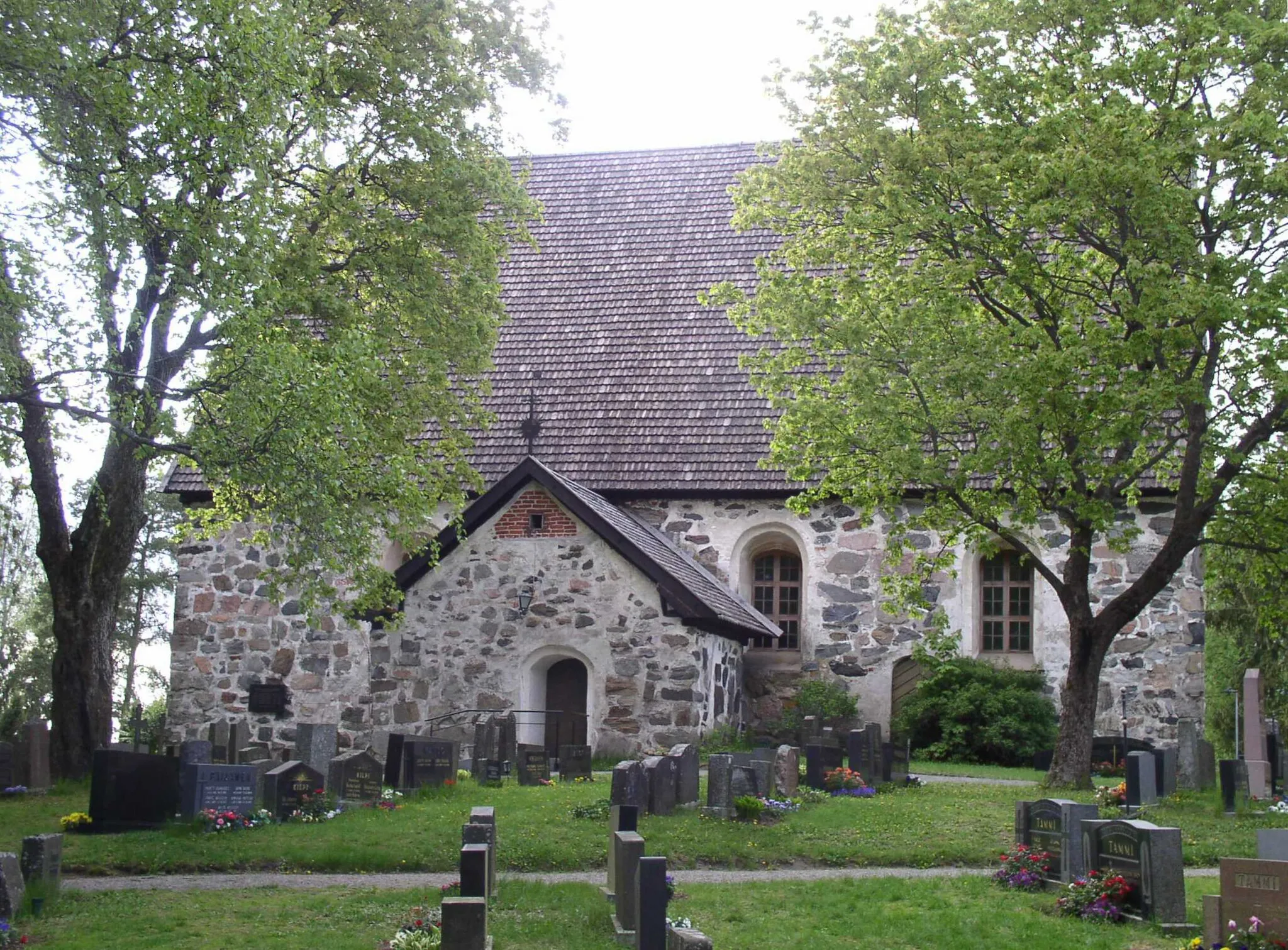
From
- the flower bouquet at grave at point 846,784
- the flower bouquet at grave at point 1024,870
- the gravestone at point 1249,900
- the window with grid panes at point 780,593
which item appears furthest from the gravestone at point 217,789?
the window with grid panes at point 780,593

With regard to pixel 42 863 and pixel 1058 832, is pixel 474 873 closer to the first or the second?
pixel 42 863

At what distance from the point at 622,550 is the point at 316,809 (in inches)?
229

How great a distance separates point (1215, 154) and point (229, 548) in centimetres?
1437

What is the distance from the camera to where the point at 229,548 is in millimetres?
20406

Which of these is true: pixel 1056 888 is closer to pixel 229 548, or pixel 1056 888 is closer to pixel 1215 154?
pixel 1215 154

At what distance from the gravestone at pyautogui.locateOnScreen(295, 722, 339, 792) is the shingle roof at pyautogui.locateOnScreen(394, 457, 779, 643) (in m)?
2.84

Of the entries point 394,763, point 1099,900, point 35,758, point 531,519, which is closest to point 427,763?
point 394,763

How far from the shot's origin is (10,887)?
8.16 metres

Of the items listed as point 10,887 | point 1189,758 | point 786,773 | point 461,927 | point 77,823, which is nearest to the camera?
point 461,927

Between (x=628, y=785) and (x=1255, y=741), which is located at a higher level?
(x=1255, y=741)

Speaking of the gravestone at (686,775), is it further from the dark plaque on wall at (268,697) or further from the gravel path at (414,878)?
the dark plaque on wall at (268,697)

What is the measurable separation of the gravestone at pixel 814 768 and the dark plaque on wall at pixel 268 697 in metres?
8.65

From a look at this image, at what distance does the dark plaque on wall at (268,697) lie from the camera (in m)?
19.6

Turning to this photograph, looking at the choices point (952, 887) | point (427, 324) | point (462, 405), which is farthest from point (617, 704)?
point (952, 887)
